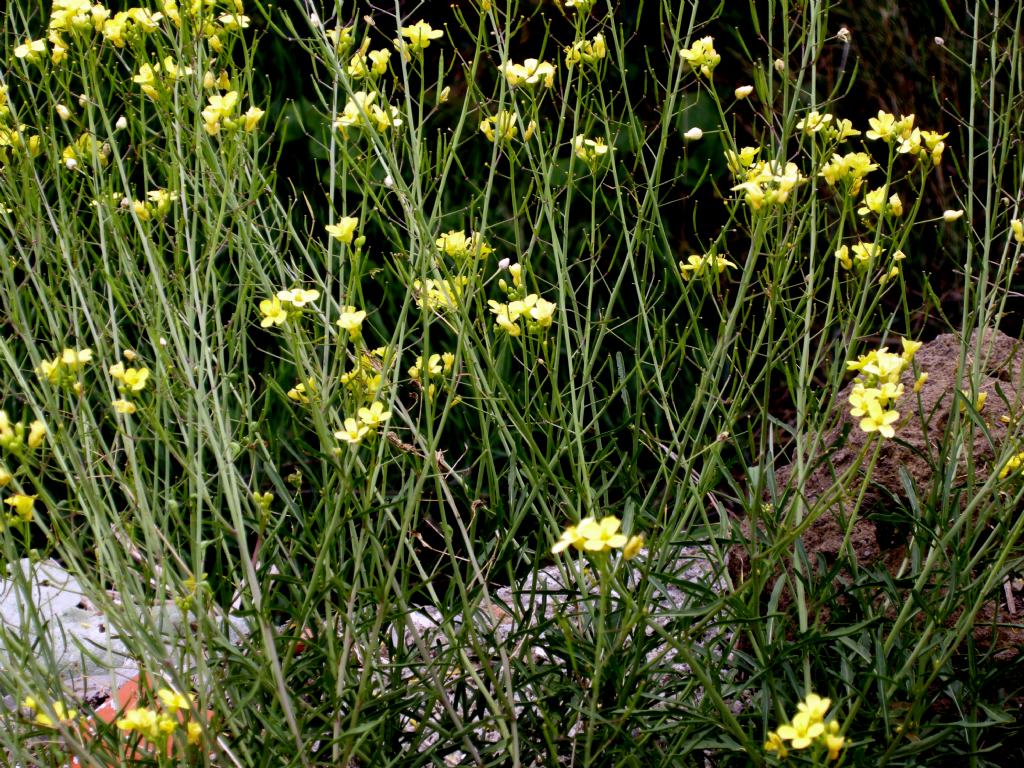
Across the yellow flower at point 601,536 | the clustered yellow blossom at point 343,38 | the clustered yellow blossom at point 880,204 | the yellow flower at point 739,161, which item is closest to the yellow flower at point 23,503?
the yellow flower at point 601,536

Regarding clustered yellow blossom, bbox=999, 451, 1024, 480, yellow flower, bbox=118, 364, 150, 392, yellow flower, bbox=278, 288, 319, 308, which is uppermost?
yellow flower, bbox=278, 288, 319, 308

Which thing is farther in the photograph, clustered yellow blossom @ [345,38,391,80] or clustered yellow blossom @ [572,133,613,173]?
clustered yellow blossom @ [572,133,613,173]

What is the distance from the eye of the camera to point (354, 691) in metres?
1.97

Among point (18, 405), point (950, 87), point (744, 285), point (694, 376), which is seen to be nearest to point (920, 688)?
point (744, 285)

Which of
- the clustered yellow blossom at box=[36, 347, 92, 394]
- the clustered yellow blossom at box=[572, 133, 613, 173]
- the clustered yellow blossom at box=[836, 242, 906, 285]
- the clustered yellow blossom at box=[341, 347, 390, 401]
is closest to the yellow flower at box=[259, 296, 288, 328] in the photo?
the clustered yellow blossom at box=[341, 347, 390, 401]

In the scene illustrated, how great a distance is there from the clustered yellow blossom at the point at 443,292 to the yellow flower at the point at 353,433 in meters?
0.21

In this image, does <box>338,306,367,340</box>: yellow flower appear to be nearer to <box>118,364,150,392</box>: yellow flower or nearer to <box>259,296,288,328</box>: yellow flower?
<box>259,296,288,328</box>: yellow flower

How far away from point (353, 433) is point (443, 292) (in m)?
0.34

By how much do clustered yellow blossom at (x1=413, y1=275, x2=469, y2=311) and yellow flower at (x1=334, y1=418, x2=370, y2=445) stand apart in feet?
0.67

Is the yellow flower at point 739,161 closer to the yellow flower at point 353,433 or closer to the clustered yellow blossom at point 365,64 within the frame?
the clustered yellow blossom at point 365,64

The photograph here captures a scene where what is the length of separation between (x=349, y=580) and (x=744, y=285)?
4.52 feet

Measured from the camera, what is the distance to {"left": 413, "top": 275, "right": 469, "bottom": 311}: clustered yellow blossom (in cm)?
183

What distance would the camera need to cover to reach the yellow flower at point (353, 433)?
1699mm

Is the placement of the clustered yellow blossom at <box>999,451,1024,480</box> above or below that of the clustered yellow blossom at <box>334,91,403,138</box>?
below
